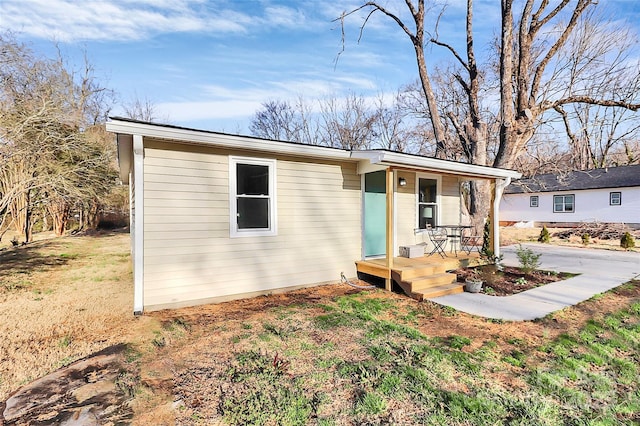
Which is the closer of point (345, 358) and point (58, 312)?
point (345, 358)

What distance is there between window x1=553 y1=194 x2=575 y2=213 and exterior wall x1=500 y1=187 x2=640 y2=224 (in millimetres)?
205

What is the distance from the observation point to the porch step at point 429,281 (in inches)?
219

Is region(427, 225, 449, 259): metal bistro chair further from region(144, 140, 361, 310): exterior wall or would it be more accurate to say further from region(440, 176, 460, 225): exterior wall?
region(144, 140, 361, 310): exterior wall

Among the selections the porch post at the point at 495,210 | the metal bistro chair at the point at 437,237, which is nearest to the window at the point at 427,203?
the metal bistro chair at the point at 437,237

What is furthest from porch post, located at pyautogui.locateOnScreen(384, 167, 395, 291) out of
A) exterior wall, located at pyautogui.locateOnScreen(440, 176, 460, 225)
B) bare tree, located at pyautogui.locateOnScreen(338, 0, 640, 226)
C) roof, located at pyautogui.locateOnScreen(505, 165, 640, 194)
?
roof, located at pyautogui.locateOnScreen(505, 165, 640, 194)

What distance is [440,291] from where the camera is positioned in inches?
219

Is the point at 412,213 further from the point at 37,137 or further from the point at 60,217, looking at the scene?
the point at 60,217

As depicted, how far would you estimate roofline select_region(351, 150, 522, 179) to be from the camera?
557 cm

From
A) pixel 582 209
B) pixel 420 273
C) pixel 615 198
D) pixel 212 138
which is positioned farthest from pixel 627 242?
pixel 212 138

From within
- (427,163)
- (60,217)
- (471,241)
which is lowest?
(471,241)

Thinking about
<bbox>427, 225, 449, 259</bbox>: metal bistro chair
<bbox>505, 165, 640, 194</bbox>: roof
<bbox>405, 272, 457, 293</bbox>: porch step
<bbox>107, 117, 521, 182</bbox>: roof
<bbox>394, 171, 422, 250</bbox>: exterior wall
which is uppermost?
<bbox>505, 165, 640, 194</bbox>: roof

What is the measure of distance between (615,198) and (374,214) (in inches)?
785

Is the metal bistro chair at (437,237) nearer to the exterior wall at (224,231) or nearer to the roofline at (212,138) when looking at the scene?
the exterior wall at (224,231)

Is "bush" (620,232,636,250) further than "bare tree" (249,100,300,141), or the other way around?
"bare tree" (249,100,300,141)
